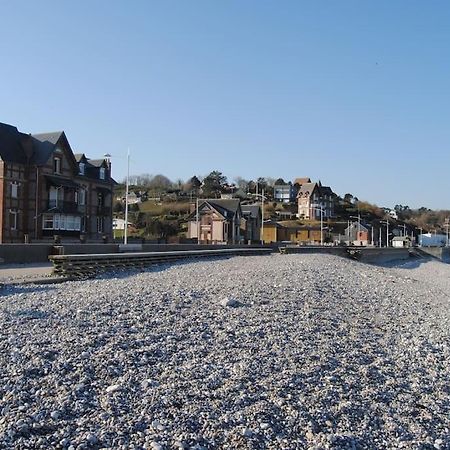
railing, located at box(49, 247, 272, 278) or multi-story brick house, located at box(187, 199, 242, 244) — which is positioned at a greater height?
multi-story brick house, located at box(187, 199, 242, 244)

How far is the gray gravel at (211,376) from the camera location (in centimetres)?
584

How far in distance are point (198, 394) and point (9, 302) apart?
6693mm

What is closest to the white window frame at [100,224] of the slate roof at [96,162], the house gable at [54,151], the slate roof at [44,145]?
the slate roof at [96,162]

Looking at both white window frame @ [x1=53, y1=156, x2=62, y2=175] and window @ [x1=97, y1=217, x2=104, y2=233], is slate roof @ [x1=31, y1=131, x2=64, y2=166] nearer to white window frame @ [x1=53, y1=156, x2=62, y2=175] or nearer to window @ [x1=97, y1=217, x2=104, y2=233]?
white window frame @ [x1=53, y1=156, x2=62, y2=175]

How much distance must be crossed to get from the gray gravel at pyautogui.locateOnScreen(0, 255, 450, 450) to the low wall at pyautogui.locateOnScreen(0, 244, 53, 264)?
11.8 m

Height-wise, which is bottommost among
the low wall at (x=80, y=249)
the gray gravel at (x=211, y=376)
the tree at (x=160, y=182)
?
the gray gravel at (x=211, y=376)

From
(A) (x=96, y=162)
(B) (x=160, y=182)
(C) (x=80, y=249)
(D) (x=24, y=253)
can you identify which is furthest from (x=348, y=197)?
(D) (x=24, y=253)

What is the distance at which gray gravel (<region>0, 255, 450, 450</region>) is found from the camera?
5836 mm

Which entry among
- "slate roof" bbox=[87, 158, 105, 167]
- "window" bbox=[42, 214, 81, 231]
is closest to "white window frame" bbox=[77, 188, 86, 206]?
"window" bbox=[42, 214, 81, 231]

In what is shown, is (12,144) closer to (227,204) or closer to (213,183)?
(227,204)

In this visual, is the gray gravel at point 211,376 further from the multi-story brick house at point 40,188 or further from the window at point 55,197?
the window at point 55,197

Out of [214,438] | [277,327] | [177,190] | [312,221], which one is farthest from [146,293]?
[177,190]

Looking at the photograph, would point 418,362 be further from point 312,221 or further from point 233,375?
point 312,221

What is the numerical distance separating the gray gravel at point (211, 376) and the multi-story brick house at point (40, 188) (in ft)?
110
